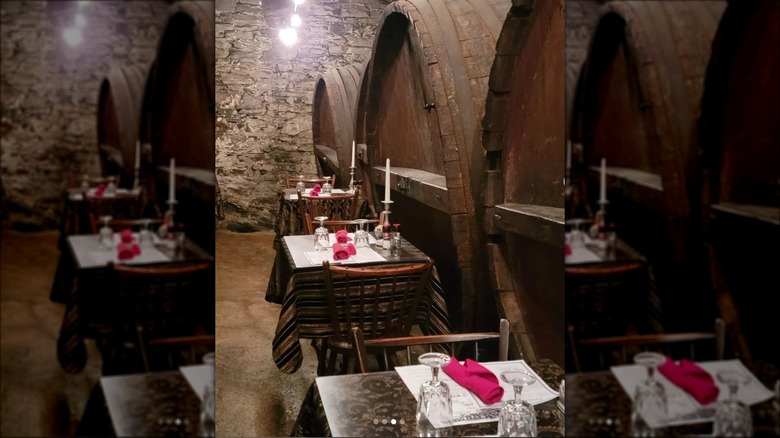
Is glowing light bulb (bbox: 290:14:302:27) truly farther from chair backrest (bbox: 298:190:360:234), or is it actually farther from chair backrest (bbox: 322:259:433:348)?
chair backrest (bbox: 322:259:433:348)

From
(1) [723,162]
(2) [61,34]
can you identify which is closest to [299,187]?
(2) [61,34]

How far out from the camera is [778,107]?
5.68 feet

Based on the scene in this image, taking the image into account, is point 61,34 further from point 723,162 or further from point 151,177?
point 723,162

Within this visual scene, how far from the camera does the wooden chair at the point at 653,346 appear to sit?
1.80 m

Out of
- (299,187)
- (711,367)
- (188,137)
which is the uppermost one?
(188,137)

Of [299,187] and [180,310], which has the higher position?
[299,187]

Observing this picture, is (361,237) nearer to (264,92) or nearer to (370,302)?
(370,302)

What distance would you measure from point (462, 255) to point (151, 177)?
901 millimetres

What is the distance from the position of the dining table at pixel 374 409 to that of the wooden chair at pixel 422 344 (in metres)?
0.05

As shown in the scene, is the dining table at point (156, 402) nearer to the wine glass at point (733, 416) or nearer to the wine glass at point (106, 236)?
the wine glass at point (106, 236)

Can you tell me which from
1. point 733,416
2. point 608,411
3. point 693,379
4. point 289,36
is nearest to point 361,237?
point 289,36

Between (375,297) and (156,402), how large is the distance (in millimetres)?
656

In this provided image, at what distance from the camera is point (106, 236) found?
198 cm

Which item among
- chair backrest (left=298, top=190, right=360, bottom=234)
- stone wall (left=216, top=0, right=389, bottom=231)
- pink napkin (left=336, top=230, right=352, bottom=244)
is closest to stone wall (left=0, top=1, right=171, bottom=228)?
stone wall (left=216, top=0, right=389, bottom=231)
